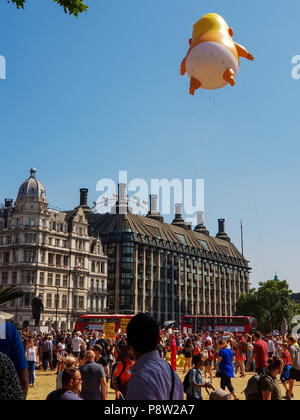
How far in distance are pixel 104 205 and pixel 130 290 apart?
2080cm

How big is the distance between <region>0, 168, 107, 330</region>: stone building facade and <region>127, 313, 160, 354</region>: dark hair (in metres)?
72.9

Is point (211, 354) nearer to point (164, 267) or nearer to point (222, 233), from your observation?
point (164, 267)

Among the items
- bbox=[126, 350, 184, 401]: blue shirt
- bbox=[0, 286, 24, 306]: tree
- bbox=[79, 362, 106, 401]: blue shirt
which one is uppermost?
bbox=[0, 286, 24, 306]: tree

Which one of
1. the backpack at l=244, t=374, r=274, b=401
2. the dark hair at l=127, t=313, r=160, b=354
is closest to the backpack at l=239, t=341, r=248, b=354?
the backpack at l=244, t=374, r=274, b=401

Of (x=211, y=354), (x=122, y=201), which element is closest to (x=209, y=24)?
(x=211, y=354)

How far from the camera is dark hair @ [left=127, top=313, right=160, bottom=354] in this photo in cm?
370

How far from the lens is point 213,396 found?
739 centimetres

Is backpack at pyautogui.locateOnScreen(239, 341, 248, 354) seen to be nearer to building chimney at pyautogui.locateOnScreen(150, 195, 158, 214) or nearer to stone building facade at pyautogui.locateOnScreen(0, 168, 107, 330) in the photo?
stone building facade at pyautogui.locateOnScreen(0, 168, 107, 330)

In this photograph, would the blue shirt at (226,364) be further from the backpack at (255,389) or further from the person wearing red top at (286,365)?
the backpack at (255,389)

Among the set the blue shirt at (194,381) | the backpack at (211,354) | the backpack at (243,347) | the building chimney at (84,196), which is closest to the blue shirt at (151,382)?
the blue shirt at (194,381)

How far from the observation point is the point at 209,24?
13.8 m

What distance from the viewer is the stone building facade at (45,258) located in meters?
78.4

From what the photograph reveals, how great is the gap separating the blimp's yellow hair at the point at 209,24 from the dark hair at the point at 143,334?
11.5 metres
